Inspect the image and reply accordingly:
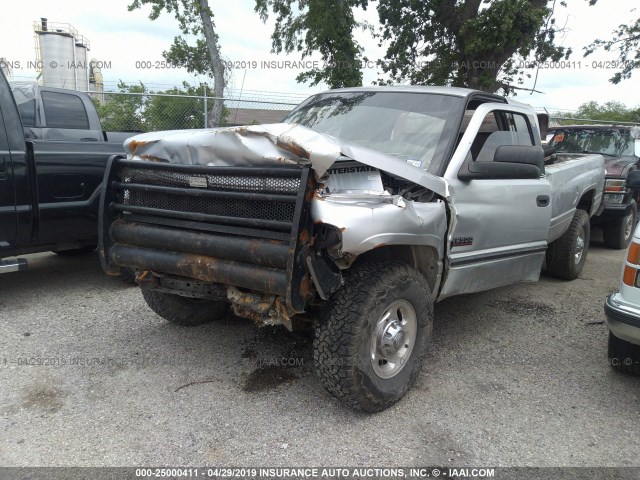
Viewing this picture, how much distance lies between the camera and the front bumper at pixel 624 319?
9.93 feet

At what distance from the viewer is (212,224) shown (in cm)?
311

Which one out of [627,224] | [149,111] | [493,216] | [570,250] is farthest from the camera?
[149,111]

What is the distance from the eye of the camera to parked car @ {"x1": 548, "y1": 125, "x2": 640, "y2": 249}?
7738 mm

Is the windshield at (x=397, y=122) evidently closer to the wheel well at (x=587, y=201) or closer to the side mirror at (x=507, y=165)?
the side mirror at (x=507, y=165)

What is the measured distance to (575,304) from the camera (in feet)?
17.2

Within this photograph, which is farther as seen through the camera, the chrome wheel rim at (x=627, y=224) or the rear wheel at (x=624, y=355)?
the chrome wheel rim at (x=627, y=224)

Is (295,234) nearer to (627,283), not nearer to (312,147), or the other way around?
(312,147)

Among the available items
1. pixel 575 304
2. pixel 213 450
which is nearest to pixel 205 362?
pixel 213 450

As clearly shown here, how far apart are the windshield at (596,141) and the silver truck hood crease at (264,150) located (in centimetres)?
684

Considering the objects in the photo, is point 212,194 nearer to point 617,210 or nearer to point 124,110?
point 617,210

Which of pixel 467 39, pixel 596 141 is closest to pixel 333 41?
pixel 467 39

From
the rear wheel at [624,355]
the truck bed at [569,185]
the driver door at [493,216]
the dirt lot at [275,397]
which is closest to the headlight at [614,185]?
the truck bed at [569,185]

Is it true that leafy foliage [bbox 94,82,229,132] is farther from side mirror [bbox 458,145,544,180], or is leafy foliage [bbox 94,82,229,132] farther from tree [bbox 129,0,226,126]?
side mirror [bbox 458,145,544,180]

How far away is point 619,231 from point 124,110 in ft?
34.2
